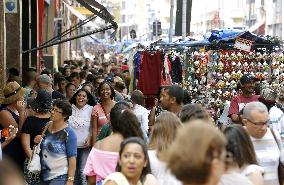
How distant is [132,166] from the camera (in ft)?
19.9

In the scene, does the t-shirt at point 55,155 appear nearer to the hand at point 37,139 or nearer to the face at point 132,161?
the hand at point 37,139

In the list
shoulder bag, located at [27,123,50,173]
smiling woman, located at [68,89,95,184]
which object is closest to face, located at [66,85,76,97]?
smiling woman, located at [68,89,95,184]

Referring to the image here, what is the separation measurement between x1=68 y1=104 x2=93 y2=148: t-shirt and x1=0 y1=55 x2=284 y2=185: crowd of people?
14 millimetres

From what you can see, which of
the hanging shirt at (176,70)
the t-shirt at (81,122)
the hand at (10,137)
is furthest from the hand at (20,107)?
the hanging shirt at (176,70)

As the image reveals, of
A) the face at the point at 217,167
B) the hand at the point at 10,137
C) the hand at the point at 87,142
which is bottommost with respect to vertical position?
the hand at the point at 87,142

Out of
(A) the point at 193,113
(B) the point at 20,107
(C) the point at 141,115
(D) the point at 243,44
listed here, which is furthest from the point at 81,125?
(D) the point at 243,44

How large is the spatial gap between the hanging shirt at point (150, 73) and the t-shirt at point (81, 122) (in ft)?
14.3

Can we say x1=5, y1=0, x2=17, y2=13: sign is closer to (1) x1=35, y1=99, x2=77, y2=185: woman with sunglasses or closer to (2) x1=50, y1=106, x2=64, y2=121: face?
(2) x1=50, y1=106, x2=64, y2=121: face

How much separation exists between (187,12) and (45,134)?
48.6 feet

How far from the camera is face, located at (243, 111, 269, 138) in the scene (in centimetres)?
748

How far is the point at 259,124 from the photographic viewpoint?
7480 millimetres

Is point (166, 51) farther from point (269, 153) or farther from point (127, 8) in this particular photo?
point (127, 8)

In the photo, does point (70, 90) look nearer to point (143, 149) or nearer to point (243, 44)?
point (243, 44)

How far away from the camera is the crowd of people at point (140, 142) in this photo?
13.8 feet
